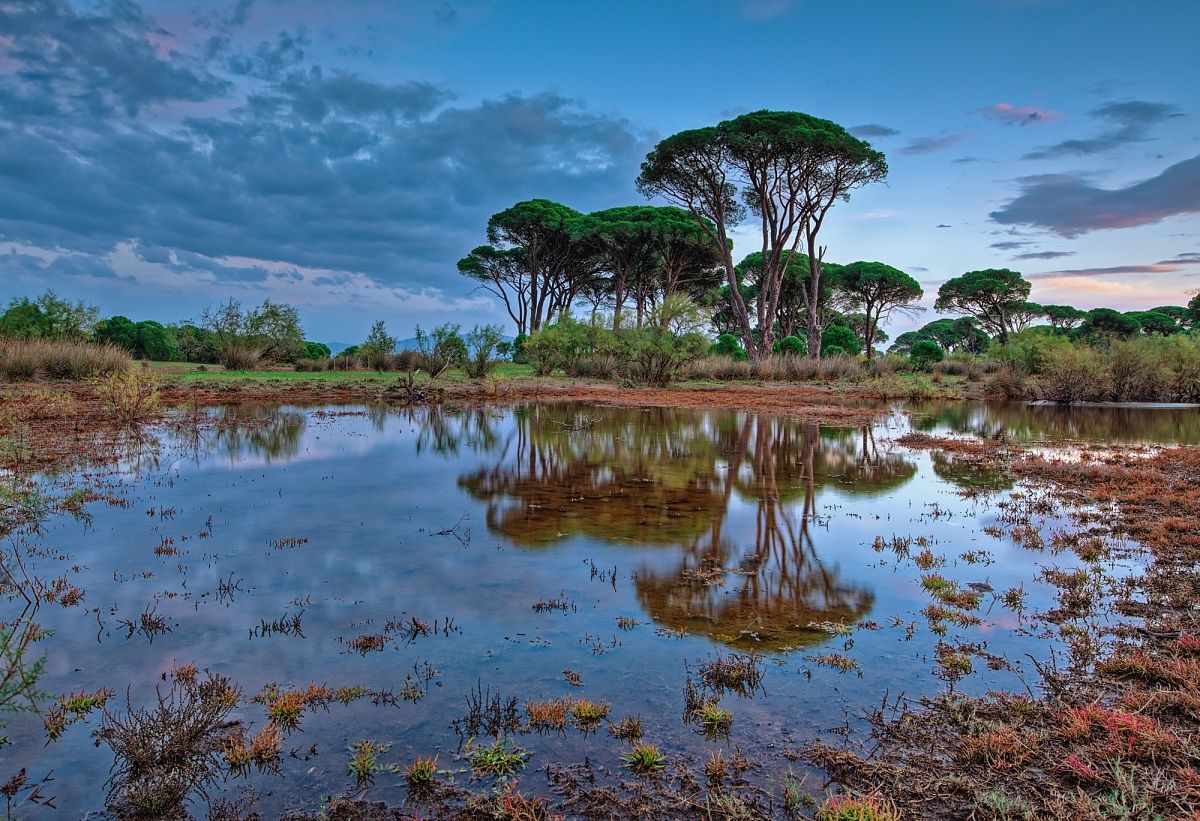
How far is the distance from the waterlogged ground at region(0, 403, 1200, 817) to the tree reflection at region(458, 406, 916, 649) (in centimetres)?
5

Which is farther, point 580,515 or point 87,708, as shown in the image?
point 580,515

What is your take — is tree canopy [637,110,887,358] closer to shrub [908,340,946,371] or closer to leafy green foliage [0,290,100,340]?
shrub [908,340,946,371]

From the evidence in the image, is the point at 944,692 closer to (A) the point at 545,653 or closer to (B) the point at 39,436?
(A) the point at 545,653

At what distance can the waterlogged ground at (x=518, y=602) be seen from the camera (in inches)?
133

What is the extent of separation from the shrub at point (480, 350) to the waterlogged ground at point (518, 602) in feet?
64.7

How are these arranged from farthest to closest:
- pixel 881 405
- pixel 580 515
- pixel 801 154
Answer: pixel 801 154 → pixel 881 405 → pixel 580 515

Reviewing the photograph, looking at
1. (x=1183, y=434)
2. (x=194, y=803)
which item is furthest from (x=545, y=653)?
(x=1183, y=434)

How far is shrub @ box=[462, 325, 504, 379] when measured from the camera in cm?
3041

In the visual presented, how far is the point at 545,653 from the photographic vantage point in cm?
430

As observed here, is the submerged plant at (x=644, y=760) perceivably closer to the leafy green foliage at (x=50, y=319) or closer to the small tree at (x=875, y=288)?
the leafy green foliage at (x=50, y=319)

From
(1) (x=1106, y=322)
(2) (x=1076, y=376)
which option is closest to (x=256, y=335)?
(2) (x=1076, y=376)

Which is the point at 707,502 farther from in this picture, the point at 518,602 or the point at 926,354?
the point at 926,354

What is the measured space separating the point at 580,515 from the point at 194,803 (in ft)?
17.7

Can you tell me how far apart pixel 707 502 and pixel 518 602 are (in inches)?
162
